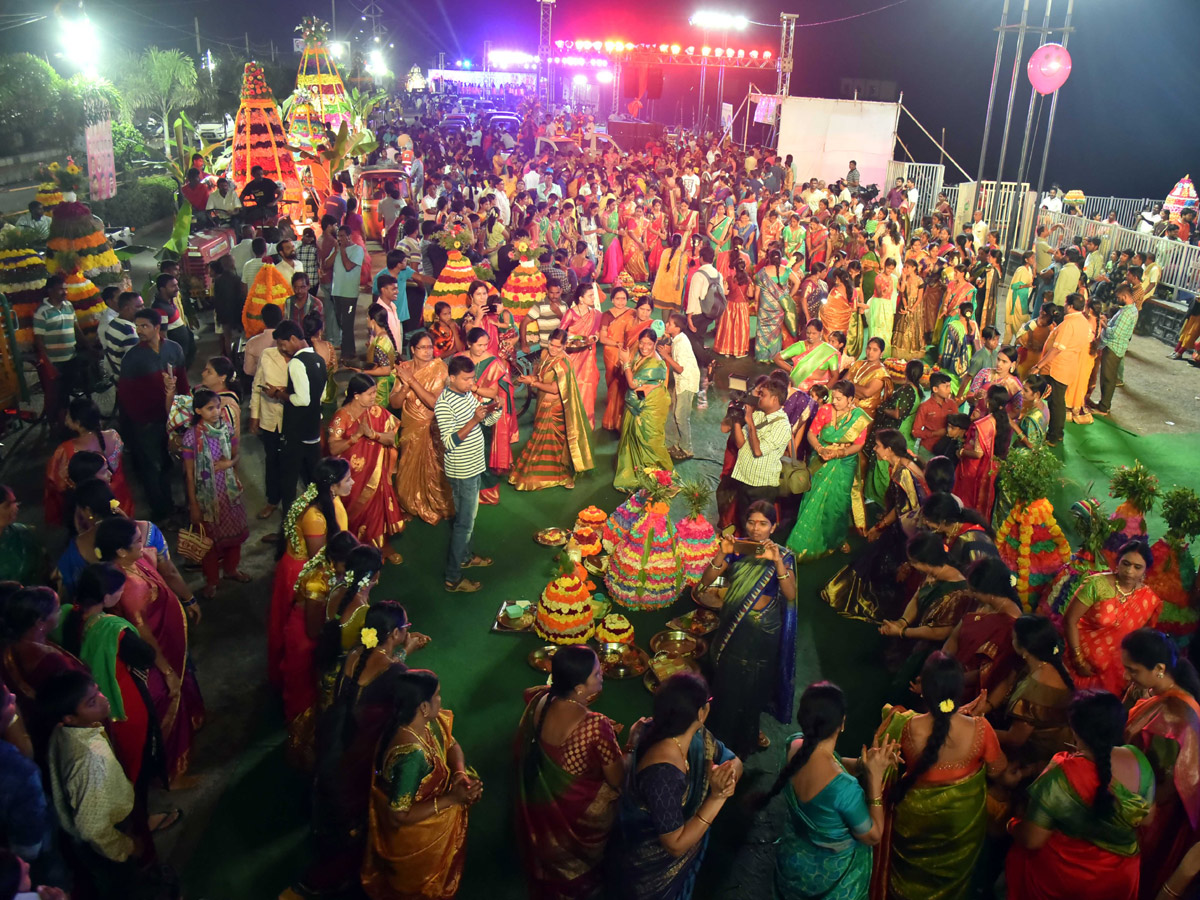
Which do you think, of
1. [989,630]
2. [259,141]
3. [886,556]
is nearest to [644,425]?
[886,556]

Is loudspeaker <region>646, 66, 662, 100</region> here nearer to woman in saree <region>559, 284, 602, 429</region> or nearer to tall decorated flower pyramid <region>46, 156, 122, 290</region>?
tall decorated flower pyramid <region>46, 156, 122, 290</region>

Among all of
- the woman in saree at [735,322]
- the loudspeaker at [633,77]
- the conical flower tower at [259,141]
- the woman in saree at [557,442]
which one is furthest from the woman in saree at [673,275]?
the loudspeaker at [633,77]

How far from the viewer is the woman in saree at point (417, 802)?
123 inches

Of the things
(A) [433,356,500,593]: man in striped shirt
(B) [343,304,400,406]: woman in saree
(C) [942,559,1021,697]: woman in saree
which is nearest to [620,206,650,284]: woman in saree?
(B) [343,304,400,406]: woman in saree

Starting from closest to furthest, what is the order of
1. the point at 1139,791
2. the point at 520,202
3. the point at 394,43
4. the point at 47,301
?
the point at 1139,791 → the point at 47,301 → the point at 520,202 → the point at 394,43

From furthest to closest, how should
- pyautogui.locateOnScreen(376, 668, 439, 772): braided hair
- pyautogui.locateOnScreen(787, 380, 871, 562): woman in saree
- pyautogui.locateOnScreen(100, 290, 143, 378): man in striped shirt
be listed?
pyautogui.locateOnScreen(100, 290, 143, 378): man in striped shirt < pyautogui.locateOnScreen(787, 380, 871, 562): woman in saree < pyautogui.locateOnScreen(376, 668, 439, 772): braided hair

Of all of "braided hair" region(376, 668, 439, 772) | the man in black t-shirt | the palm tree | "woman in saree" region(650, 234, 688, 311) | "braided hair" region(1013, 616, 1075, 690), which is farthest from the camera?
the palm tree

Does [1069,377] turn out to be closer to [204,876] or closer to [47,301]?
[204,876]

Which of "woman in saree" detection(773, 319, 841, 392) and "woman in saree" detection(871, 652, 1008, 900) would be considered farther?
"woman in saree" detection(773, 319, 841, 392)

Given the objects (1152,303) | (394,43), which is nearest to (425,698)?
(1152,303)

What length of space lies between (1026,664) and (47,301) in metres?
7.76

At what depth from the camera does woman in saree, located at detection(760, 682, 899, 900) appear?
9.84 feet

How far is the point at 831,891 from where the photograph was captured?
10.3ft

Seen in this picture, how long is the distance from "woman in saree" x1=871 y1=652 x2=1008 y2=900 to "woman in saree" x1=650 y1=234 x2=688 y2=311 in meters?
8.93
